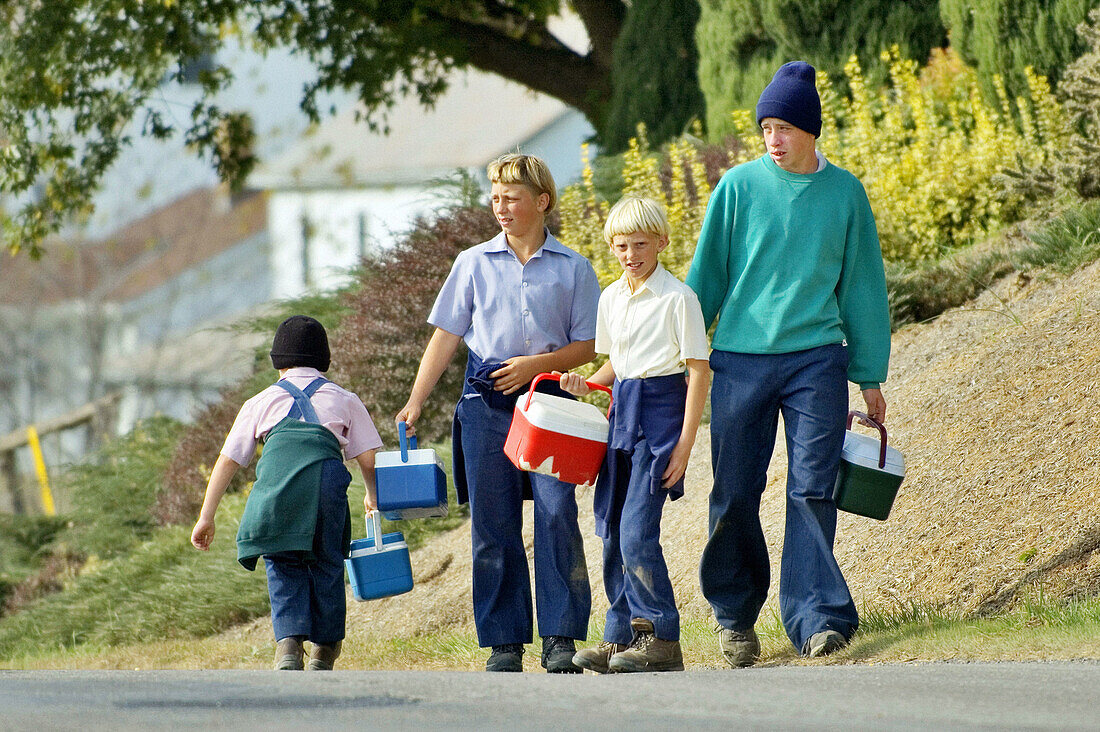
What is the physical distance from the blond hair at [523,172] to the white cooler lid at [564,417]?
32.1 inches

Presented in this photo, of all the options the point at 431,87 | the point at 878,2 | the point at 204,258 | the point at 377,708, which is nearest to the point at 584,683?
the point at 377,708

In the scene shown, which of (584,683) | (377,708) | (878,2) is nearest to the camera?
(377,708)

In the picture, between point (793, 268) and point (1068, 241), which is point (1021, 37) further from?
point (793, 268)

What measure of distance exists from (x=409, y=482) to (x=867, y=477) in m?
1.68

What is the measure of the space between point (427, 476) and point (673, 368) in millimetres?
1089

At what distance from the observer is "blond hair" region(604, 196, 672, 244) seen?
489 cm

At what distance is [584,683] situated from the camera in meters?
4.35

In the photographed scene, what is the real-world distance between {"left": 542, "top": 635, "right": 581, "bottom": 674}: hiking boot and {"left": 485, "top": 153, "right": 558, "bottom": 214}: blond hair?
1.64m

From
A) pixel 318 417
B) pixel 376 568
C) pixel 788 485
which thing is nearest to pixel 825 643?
pixel 788 485

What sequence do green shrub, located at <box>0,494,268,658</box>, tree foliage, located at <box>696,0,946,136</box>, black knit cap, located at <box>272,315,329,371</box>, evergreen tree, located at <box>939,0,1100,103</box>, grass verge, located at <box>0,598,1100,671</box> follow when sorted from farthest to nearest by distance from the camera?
1. tree foliage, located at <box>696,0,946,136</box>
2. evergreen tree, located at <box>939,0,1100,103</box>
3. green shrub, located at <box>0,494,268,658</box>
4. black knit cap, located at <box>272,315,329,371</box>
5. grass verge, located at <box>0,598,1100,671</box>

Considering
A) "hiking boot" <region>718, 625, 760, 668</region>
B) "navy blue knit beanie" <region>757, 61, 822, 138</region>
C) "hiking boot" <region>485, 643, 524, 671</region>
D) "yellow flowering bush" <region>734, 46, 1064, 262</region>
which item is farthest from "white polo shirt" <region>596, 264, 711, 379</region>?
"yellow flowering bush" <region>734, 46, 1064, 262</region>

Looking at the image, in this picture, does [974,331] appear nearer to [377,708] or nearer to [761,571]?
[761,571]

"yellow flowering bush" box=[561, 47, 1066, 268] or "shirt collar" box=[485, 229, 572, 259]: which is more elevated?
"yellow flowering bush" box=[561, 47, 1066, 268]

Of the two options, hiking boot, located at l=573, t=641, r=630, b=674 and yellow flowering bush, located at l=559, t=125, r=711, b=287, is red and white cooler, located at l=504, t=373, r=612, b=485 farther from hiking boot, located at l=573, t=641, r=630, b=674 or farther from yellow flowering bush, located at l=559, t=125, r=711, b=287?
yellow flowering bush, located at l=559, t=125, r=711, b=287
